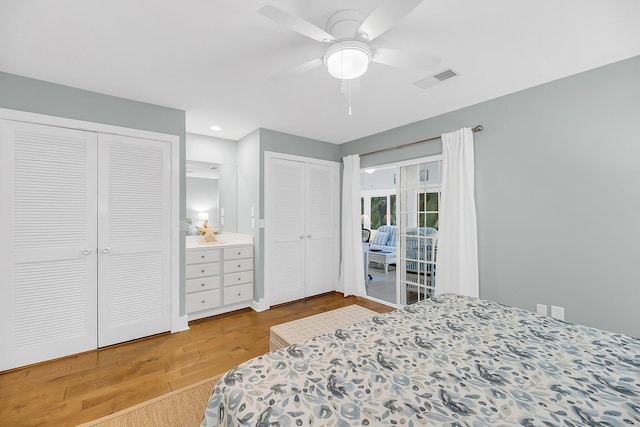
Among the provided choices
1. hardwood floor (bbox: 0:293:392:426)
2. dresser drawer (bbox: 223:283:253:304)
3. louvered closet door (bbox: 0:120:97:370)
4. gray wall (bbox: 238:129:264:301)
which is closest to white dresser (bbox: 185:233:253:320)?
dresser drawer (bbox: 223:283:253:304)

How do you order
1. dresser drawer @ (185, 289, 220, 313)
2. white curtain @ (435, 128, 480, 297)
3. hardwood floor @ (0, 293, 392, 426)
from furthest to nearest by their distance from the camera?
dresser drawer @ (185, 289, 220, 313), white curtain @ (435, 128, 480, 297), hardwood floor @ (0, 293, 392, 426)

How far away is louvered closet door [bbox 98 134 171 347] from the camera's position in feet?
8.40

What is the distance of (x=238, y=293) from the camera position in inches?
142

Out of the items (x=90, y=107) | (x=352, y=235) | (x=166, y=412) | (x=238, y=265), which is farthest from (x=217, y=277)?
(x=90, y=107)

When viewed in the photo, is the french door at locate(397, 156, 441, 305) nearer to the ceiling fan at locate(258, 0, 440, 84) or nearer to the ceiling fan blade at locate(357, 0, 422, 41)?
the ceiling fan at locate(258, 0, 440, 84)

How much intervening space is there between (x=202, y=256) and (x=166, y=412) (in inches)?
70.7

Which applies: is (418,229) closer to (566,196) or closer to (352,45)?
(566,196)

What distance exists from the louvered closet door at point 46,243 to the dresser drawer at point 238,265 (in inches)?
53.3

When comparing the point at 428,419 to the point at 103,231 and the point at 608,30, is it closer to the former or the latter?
the point at 608,30

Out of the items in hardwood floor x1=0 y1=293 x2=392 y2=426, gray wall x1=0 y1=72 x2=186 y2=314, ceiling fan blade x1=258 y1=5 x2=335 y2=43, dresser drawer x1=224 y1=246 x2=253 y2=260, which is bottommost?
hardwood floor x1=0 y1=293 x2=392 y2=426

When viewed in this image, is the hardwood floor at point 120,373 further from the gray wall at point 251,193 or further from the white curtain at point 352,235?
the white curtain at point 352,235

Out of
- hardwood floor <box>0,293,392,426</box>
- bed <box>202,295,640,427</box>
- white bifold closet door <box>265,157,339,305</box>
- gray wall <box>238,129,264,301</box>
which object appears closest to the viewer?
bed <box>202,295,640,427</box>

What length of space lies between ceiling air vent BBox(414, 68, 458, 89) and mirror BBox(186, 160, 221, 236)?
3.02 metres

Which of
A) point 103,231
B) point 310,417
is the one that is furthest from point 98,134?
point 310,417
